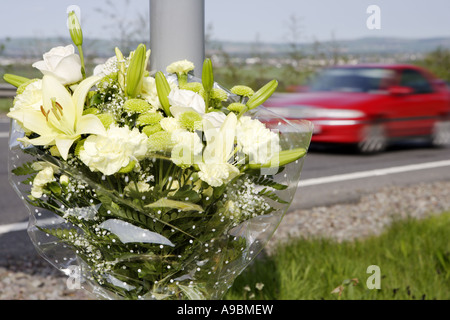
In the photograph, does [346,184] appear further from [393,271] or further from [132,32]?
[132,32]

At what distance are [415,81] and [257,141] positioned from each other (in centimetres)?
976

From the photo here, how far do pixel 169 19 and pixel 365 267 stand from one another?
Result: 7.16 ft

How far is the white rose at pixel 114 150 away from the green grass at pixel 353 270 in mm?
1861

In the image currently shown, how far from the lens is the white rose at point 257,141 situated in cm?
154

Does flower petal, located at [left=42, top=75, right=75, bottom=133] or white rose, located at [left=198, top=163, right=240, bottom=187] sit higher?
flower petal, located at [left=42, top=75, right=75, bottom=133]

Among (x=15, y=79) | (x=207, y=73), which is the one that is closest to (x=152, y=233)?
(x=207, y=73)

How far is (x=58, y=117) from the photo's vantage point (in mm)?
1540

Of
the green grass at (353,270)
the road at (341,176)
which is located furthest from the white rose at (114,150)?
the road at (341,176)

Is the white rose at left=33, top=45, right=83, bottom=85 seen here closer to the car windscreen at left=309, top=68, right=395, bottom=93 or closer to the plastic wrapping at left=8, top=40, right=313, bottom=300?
the plastic wrapping at left=8, top=40, right=313, bottom=300

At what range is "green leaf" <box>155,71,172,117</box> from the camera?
1.62 meters

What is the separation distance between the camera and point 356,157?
9.73 meters

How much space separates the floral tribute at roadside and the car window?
9.29 metres

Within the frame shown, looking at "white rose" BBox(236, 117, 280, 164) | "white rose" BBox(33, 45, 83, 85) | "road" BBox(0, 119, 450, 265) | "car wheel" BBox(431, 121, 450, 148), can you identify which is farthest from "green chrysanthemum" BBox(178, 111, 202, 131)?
"car wheel" BBox(431, 121, 450, 148)
